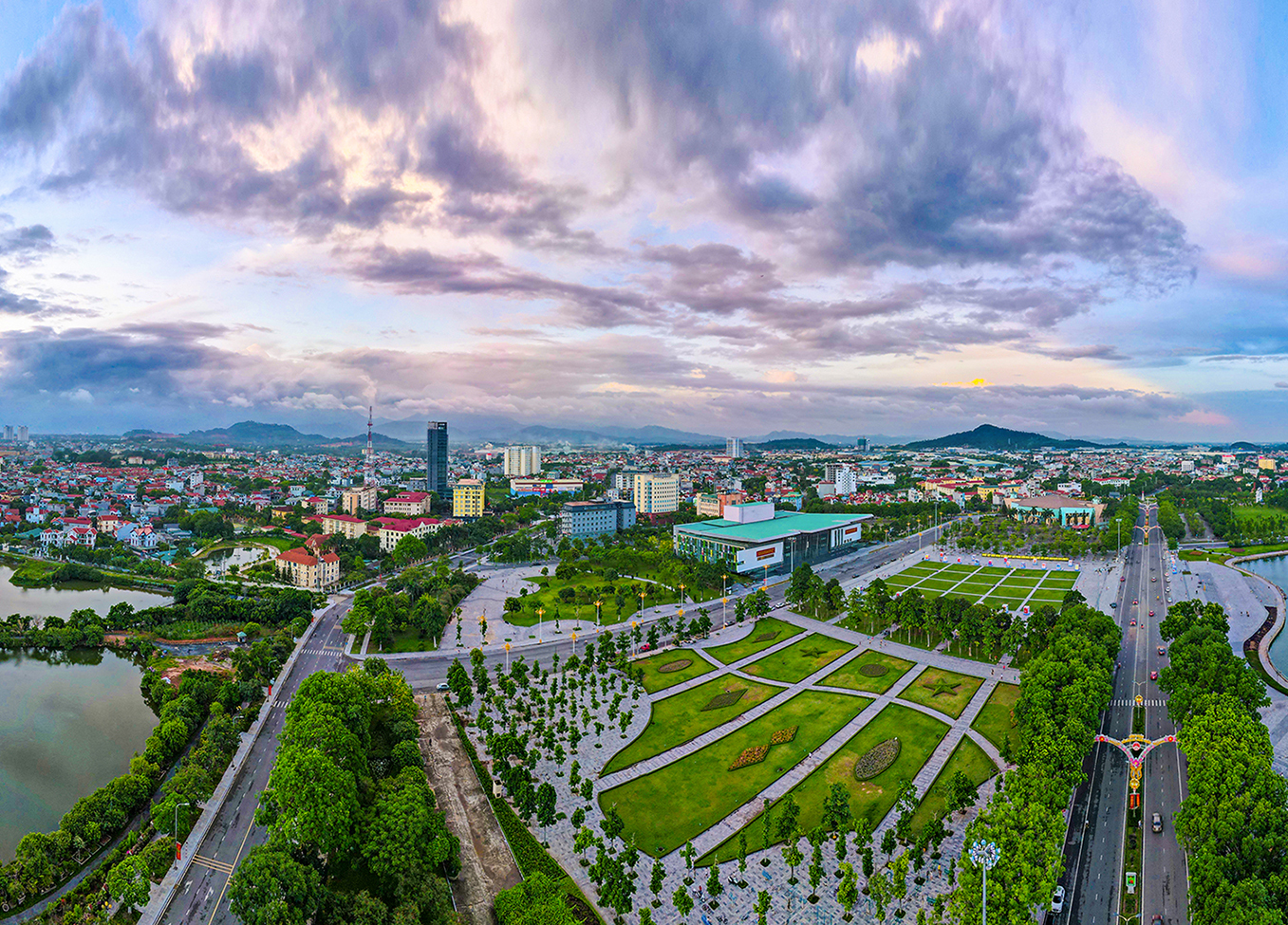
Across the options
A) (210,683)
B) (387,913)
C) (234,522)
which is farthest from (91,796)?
(234,522)

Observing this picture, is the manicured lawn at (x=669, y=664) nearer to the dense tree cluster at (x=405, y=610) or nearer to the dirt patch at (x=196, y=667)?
the dense tree cluster at (x=405, y=610)

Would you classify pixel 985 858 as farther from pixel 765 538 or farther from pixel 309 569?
pixel 309 569

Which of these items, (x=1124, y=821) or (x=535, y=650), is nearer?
(x=1124, y=821)

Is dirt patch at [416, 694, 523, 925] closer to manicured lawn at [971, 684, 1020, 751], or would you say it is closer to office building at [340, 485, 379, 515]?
manicured lawn at [971, 684, 1020, 751]

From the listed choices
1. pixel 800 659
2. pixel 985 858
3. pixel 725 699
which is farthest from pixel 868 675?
pixel 985 858

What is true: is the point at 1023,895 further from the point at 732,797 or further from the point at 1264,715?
the point at 1264,715

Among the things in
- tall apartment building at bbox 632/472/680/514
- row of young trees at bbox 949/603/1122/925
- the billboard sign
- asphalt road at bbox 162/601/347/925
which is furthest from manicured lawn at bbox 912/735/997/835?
tall apartment building at bbox 632/472/680/514

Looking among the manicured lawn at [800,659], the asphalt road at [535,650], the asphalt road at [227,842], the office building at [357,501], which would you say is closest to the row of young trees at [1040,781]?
the manicured lawn at [800,659]
